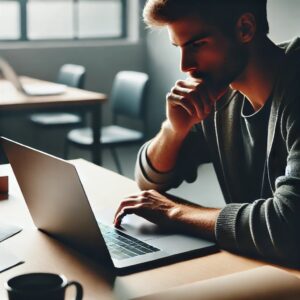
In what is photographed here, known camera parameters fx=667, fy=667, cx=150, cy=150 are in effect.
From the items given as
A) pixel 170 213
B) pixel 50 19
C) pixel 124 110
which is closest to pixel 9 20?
pixel 50 19

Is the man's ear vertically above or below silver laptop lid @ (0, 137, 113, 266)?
above

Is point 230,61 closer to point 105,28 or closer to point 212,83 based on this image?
point 212,83

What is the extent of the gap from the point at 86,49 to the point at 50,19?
0.38 meters

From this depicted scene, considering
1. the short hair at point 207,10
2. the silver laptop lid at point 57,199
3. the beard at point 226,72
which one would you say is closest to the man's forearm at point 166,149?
the beard at point 226,72

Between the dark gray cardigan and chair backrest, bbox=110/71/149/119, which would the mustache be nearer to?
the dark gray cardigan

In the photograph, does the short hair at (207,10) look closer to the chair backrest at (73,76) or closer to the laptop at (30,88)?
the laptop at (30,88)

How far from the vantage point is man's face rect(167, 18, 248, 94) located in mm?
1495

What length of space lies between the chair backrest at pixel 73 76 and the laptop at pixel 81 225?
315 centimetres

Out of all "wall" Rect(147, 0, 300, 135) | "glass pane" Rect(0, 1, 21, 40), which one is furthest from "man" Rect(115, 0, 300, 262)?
"glass pane" Rect(0, 1, 21, 40)

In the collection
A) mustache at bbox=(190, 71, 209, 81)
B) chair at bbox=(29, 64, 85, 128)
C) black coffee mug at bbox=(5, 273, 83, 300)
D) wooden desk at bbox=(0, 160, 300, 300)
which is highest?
mustache at bbox=(190, 71, 209, 81)

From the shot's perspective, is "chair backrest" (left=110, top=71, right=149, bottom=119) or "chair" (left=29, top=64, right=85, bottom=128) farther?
"chair" (left=29, top=64, right=85, bottom=128)

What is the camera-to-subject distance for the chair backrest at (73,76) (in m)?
4.55

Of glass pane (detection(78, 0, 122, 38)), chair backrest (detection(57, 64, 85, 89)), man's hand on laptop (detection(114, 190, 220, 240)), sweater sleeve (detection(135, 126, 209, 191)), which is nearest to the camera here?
man's hand on laptop (detection(114, 190, 220, 240))

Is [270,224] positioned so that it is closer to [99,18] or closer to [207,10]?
[207,10]
